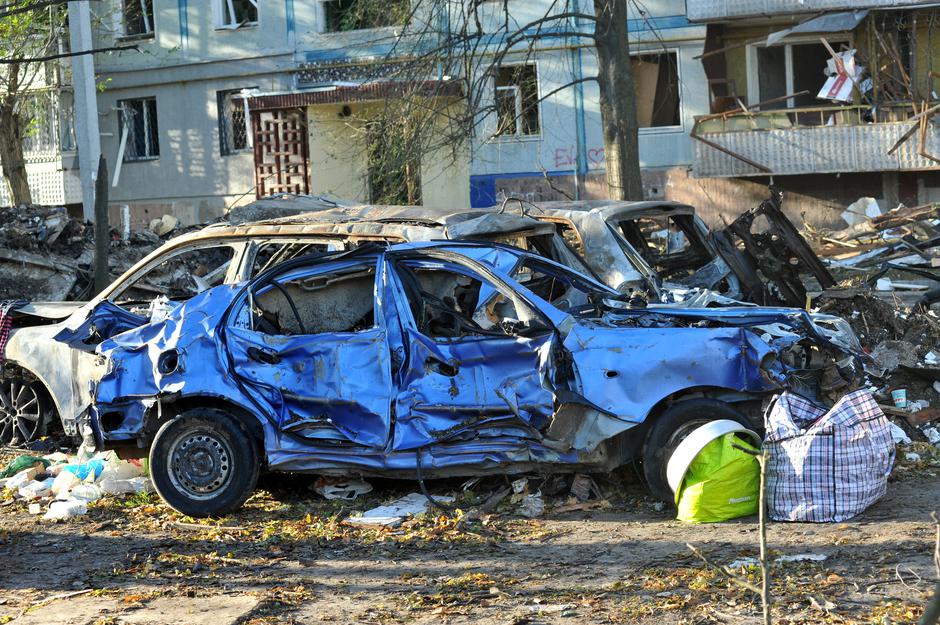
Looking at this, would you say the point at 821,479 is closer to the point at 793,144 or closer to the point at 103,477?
the point at 103,477

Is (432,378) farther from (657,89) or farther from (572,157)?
(657,89)

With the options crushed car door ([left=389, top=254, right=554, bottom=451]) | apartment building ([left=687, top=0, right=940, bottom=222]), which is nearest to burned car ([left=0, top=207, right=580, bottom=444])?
crushed car door ([left=389, top=254, right=554, bottom=451])

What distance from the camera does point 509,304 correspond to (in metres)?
7.43

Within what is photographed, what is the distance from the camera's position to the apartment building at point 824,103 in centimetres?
2197

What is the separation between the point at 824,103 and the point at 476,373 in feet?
61.7

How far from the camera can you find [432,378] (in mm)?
7238

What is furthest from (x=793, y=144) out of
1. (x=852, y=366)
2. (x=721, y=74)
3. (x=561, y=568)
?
(x=561, y=568)

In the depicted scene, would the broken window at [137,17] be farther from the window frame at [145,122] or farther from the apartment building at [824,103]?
the apartment building at [824,103]

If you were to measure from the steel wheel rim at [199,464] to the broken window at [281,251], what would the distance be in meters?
1.74

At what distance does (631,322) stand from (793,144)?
16270 mm

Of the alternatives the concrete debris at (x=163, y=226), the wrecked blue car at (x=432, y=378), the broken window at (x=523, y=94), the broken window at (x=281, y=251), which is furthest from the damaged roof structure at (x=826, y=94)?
the wrecked blue car at (x=432, y=378)

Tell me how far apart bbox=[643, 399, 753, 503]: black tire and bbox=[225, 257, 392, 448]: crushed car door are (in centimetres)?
159

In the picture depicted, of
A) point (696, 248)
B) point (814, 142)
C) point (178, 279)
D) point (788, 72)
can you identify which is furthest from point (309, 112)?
point (696, 248)

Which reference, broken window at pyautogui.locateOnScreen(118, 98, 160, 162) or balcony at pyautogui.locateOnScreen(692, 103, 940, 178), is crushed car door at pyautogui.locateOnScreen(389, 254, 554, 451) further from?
broken window at pyautogui.locateOnScreen(118, 98, 160, 162)
